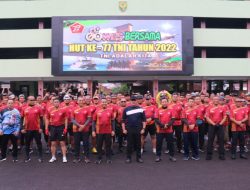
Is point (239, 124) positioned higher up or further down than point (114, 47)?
further down

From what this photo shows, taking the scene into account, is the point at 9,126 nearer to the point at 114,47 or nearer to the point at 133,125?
the point at 133,125

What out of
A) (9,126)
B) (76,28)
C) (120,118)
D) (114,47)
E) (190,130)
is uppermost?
(76,28)

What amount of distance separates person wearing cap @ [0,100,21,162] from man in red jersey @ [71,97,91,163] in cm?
175

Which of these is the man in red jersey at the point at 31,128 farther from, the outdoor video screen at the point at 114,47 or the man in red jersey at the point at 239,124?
the outdoor video screen at the point at 114,47

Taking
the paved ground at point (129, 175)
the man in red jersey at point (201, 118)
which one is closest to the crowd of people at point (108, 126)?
the man in red jersey at point (201, 118)

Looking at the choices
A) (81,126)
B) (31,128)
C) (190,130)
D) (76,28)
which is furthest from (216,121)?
(76,28)

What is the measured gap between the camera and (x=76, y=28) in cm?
3122

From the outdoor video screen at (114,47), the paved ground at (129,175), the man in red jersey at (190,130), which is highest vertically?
the outdoor video screen at (114,47)

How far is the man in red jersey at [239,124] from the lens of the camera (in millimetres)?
10773

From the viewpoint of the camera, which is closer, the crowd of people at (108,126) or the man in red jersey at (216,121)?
the crowd of people at (108,126)

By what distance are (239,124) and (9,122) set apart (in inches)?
274

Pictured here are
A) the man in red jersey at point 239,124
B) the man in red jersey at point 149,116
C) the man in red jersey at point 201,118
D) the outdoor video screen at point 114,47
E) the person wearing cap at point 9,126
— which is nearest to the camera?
the person wearing cap at point 9,126

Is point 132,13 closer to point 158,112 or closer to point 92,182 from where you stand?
point 158,112

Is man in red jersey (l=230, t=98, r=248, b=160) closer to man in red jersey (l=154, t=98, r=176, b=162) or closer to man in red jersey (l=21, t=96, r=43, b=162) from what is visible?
man in red jersey (l=154, t=98, r=176, b=162)
